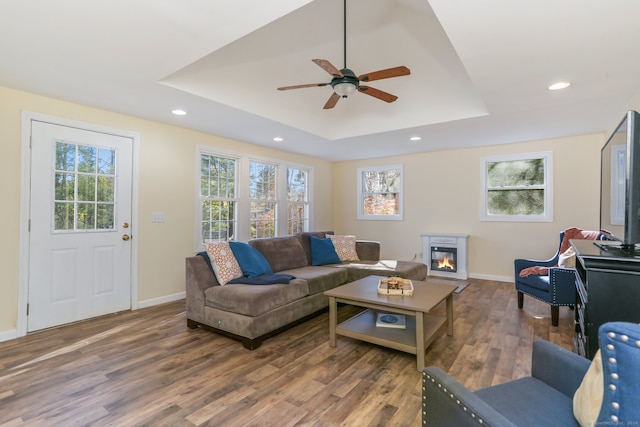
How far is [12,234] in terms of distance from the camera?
292 centimetres

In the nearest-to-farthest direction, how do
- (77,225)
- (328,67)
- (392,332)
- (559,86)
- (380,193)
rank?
1. (328,67)
2. (392,332)
3. (559,86)
4. (77,225)
5. (380,193)

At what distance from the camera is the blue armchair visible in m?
0.65

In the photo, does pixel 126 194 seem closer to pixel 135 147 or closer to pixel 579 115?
pixel 135 147

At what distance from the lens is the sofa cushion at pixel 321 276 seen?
133 inches

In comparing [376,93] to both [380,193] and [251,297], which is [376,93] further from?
[380,193]

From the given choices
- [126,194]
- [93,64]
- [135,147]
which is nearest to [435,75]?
[93,64]

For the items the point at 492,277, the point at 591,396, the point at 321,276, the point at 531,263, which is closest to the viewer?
the point at 591,396

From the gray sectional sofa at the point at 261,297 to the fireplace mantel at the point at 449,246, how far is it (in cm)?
184

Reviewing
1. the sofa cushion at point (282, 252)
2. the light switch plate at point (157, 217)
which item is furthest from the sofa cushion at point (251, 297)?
the light switch plate at point (157, 217)

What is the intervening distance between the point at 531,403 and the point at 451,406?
1.26ft

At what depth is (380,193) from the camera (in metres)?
6.64

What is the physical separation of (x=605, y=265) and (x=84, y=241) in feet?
14.5

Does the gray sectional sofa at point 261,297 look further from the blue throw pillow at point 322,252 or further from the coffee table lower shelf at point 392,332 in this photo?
the coffee table lower shelf at point 392,332

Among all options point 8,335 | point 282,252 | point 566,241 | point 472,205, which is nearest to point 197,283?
point 282,252
